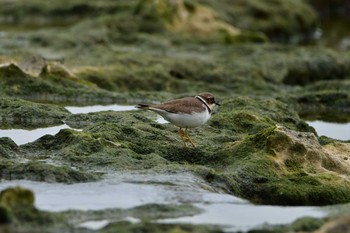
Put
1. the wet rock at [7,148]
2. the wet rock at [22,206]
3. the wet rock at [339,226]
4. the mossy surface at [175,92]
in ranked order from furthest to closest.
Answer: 1. the wet rock at [7,148]
2. the mossy surface at [175,92]
3. the wet rock at [22,206]
4. the wet rock at [339,226]

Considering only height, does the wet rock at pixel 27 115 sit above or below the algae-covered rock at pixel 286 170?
below

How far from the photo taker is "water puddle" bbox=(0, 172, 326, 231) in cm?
814

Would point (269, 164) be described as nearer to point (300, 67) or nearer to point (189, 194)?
point (189, 194)

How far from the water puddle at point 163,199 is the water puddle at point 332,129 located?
5.38 metres

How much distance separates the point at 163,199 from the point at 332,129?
674 centimetres

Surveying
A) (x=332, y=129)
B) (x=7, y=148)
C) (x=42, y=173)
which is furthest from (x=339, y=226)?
(x=332, y=129)

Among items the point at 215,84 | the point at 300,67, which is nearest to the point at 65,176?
the point at 215,84

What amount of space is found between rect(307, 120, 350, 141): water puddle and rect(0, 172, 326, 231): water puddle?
538 centimetres

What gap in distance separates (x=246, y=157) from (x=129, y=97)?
5.51 m

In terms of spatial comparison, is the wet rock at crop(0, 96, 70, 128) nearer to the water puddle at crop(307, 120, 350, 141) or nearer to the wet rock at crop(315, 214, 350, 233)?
the water puddle at crop(307, 120, 350, 141)

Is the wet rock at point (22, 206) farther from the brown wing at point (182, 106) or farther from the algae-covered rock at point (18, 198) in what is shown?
the brown wing at point (182, 106)

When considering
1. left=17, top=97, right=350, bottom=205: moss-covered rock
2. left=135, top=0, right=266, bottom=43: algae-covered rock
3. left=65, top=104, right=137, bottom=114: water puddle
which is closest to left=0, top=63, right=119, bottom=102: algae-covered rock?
left=65, top=104, right=137, bottom=114: water puddle

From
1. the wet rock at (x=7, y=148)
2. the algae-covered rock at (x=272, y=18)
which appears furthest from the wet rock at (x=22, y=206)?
the algae-covered rock at (x=272, y=18)

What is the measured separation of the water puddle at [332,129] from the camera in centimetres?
1420
